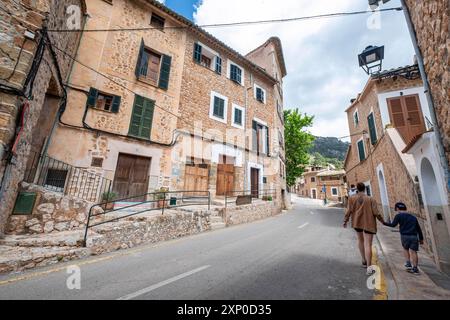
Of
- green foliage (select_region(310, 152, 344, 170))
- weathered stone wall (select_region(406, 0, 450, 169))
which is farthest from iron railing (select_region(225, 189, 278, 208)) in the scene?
green foliage (select_region(310, 152, 344, 170))

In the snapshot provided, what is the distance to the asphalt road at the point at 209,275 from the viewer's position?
2799mm

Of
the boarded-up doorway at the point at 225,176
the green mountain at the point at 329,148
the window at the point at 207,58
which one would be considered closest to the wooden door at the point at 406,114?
the boarded-up doorway at the point at 225,176

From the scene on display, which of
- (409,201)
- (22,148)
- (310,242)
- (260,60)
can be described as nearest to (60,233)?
(22,148)

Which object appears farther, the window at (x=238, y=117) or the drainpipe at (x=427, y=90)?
the window at (x=238, y=117)

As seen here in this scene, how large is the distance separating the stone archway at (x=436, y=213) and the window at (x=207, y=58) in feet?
40.8

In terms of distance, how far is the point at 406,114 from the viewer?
34.1 feet

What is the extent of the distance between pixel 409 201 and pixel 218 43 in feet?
46.9

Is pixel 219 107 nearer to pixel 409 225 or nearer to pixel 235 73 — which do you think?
pixel 235 73

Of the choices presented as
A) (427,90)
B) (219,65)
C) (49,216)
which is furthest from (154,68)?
(427,90)

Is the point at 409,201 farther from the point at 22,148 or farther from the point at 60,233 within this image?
the point at 22,148

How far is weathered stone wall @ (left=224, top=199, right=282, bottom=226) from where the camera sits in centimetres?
936

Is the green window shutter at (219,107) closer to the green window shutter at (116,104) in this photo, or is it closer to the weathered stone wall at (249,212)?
the green window shutter at (116,104)

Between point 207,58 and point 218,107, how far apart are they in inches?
161

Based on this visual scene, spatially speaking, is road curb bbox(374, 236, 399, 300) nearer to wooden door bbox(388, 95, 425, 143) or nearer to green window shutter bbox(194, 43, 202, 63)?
wooden door bbox(388, 95, 425, 143)
